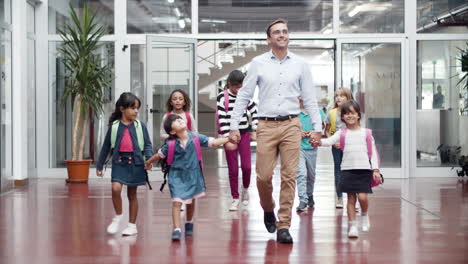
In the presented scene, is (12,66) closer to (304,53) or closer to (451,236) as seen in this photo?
(451,236)

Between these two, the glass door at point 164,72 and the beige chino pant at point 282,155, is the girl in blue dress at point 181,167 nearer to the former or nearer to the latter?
the beige chino pant at point 282,155

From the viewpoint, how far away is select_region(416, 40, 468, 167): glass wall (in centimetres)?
1311

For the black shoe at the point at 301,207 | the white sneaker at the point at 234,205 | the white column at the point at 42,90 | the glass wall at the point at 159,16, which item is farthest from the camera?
the glass wall at the point at 159,16

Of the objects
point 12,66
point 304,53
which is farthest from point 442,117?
point 304,53

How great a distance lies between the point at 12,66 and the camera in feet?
35.9

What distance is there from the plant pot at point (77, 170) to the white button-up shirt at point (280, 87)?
6.18 metres

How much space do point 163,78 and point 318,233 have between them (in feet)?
21.3

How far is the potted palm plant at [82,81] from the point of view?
1210cm

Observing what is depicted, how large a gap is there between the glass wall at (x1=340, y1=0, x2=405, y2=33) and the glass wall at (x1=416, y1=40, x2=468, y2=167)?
0.51 meters

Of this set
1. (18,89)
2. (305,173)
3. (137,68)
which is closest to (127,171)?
(305,173)

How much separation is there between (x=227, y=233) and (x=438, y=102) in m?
7.30

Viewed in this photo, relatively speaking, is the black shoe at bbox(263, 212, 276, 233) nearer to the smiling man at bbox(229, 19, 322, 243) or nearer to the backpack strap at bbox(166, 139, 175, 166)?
the smiling man at bbox(229, 19, 322, 243)

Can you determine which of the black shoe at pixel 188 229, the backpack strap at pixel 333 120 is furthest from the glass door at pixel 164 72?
the black shoe at pixel 188 229

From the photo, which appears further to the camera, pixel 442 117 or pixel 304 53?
pixel 304 53
